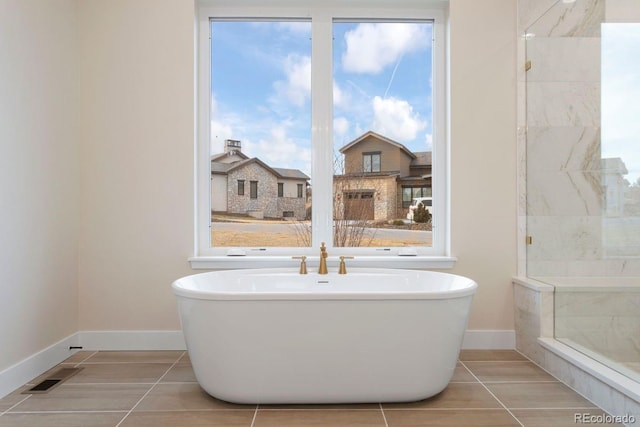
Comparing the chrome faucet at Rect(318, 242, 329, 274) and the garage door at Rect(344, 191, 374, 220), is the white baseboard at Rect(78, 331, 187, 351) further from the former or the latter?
the garage door at Rect(344, 191, 374, 220)

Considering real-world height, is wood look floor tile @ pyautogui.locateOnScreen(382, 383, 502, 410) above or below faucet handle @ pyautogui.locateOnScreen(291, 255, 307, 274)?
below

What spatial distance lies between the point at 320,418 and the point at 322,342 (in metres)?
0.33

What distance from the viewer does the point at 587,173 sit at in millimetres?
2416

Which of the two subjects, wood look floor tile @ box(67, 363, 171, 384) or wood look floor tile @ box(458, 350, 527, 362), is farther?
wood look floor tile @ box(458, 350, 527, 362)

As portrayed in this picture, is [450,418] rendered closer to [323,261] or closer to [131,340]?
[323,261]

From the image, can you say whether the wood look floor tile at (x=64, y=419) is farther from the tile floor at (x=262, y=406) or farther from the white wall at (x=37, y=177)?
the white wall at (x=37, y=177)

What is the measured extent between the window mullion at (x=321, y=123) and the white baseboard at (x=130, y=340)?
3.90 feet

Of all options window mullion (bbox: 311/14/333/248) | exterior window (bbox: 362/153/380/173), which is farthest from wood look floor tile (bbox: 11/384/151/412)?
exterior window (bbox: 362/153/380/173)

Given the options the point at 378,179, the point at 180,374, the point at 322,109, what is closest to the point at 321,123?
the point at 322,109

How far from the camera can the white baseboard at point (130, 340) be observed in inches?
110

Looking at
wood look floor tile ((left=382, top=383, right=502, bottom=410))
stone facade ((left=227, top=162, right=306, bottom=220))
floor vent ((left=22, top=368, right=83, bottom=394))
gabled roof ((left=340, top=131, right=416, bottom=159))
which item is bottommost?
wood look floor tile ((left=382, top=383, right=502, bottom=410))

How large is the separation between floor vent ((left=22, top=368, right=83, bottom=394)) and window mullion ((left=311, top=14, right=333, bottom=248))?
169 cm

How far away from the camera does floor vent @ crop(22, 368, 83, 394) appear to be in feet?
7.14

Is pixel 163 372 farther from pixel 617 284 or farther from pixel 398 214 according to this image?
pixel 617 284
